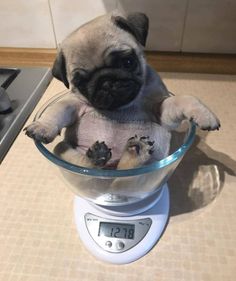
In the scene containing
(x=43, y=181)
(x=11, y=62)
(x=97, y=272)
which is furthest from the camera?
(x=11, y=62)

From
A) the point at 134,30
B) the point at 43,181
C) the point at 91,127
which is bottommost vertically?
the point at 43,181

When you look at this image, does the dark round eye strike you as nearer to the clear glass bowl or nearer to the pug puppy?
the pug puppy

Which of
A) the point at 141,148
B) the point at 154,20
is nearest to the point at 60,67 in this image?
the point at 141,148

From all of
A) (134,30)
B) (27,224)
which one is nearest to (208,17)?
(134,30)

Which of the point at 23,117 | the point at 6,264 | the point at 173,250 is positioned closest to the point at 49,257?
the point at 6,264

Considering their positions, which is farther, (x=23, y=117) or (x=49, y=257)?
(x=23, y=117)

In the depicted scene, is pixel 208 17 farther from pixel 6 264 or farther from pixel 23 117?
pixel 6 264

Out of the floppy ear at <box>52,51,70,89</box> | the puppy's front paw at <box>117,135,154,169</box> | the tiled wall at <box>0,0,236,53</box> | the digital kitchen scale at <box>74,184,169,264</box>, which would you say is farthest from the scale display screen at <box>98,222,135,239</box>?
the tiled wall at <box>0,0,236,53</box>

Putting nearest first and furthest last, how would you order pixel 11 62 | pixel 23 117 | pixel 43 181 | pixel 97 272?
pixel 97 272, pixel 43 181, pixel 23 117, pixel 11 62

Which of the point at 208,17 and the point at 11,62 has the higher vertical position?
the point at 208,17
